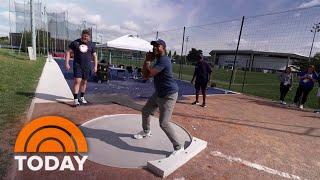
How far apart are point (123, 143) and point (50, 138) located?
1.22m

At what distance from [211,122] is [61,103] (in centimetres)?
411

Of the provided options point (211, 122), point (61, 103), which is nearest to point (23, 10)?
point (61, 103)

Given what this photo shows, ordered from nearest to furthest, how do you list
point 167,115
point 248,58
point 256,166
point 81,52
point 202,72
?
point 167,115 < point 256,166 < point 81,52 < point 202,72 < point 248,58

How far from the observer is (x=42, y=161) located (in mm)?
3688

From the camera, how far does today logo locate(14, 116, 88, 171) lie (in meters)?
3.64

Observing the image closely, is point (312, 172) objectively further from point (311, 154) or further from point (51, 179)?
point (51, 179)

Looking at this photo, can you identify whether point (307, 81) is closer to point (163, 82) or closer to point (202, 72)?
point (202, 72)

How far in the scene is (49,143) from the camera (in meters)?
4.14

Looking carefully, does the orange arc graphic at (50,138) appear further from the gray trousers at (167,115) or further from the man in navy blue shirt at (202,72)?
the man in navy blue shirt at (202,72)

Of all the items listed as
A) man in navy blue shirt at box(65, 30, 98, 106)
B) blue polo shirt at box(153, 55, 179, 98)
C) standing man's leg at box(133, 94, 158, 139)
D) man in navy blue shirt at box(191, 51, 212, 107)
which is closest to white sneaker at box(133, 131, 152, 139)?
standing man's leg at box(133, 94, 158, 139)

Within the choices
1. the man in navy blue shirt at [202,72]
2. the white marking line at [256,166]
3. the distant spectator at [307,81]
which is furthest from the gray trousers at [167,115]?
the distant spectator at [307,81]

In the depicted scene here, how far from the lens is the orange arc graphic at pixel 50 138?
4.05 metres

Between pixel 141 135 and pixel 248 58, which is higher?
pixel 248 58

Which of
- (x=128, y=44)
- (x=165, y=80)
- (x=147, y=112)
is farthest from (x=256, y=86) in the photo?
(x=165, y=80)
